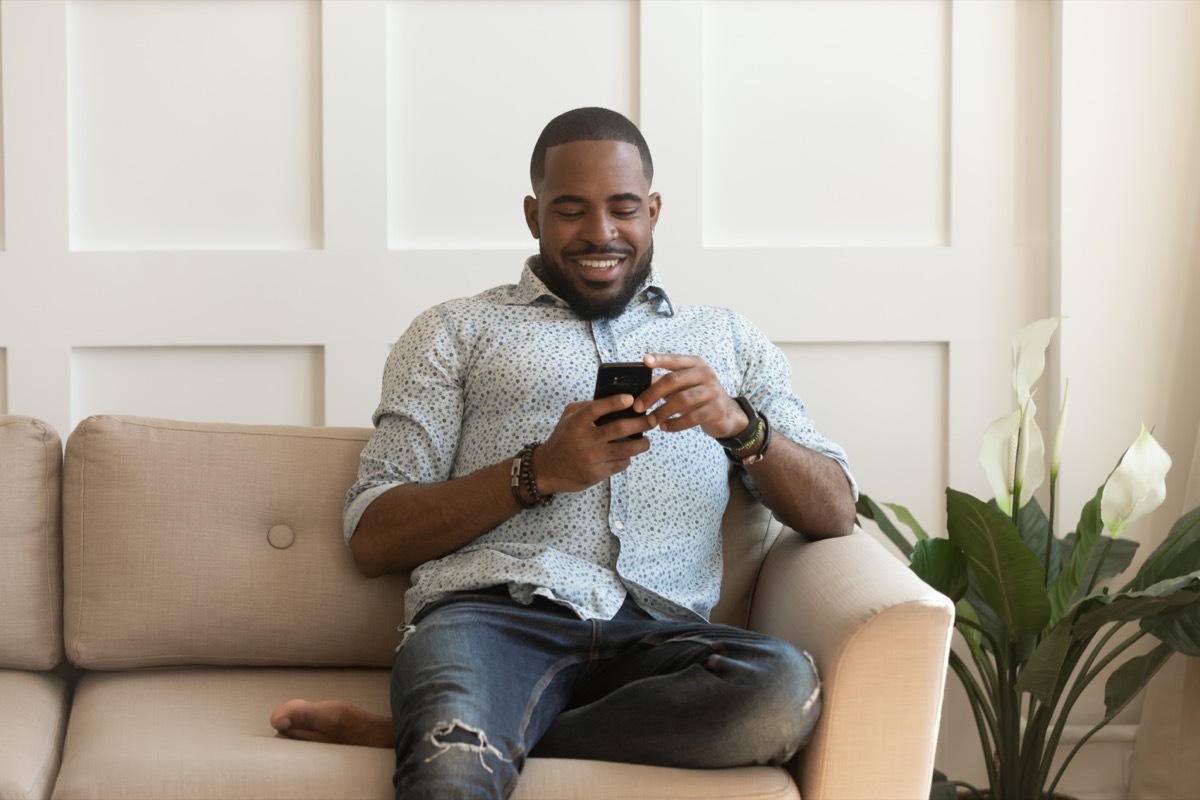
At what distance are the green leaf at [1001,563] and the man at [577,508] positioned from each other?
0.19m

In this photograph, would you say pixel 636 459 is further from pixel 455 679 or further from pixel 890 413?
pixel 890 413

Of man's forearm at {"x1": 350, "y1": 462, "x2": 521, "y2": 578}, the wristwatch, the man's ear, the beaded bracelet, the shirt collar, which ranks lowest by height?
man's forearm at {"x1": 350, "y1": 462, "x2": 521, "y2": 578}

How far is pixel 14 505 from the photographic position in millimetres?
1837

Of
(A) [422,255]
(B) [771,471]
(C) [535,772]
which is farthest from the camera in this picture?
(A) [422,255]

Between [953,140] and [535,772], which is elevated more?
[953,140]

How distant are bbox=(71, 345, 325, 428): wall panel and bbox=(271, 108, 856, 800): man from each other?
490 millimetres

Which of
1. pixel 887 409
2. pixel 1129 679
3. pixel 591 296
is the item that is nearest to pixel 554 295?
pixel 591 296

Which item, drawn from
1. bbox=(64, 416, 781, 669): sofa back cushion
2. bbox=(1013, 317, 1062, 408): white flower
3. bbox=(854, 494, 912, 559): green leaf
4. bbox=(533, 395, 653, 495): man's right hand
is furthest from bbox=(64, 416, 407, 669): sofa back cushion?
bbox=(1013, 317, 1062, 408): white flower

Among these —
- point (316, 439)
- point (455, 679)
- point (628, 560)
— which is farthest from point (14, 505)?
point (628, 560)

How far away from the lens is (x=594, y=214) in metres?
1.92

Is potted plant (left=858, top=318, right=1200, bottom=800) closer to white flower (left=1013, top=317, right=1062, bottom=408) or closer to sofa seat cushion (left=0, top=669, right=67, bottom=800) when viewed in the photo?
white flower (left=1013, top=317, right=1062, bottom=408)

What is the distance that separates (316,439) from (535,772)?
0.70 meters

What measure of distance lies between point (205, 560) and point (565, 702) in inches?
23.1

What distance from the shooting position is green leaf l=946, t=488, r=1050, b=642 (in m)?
1.91
